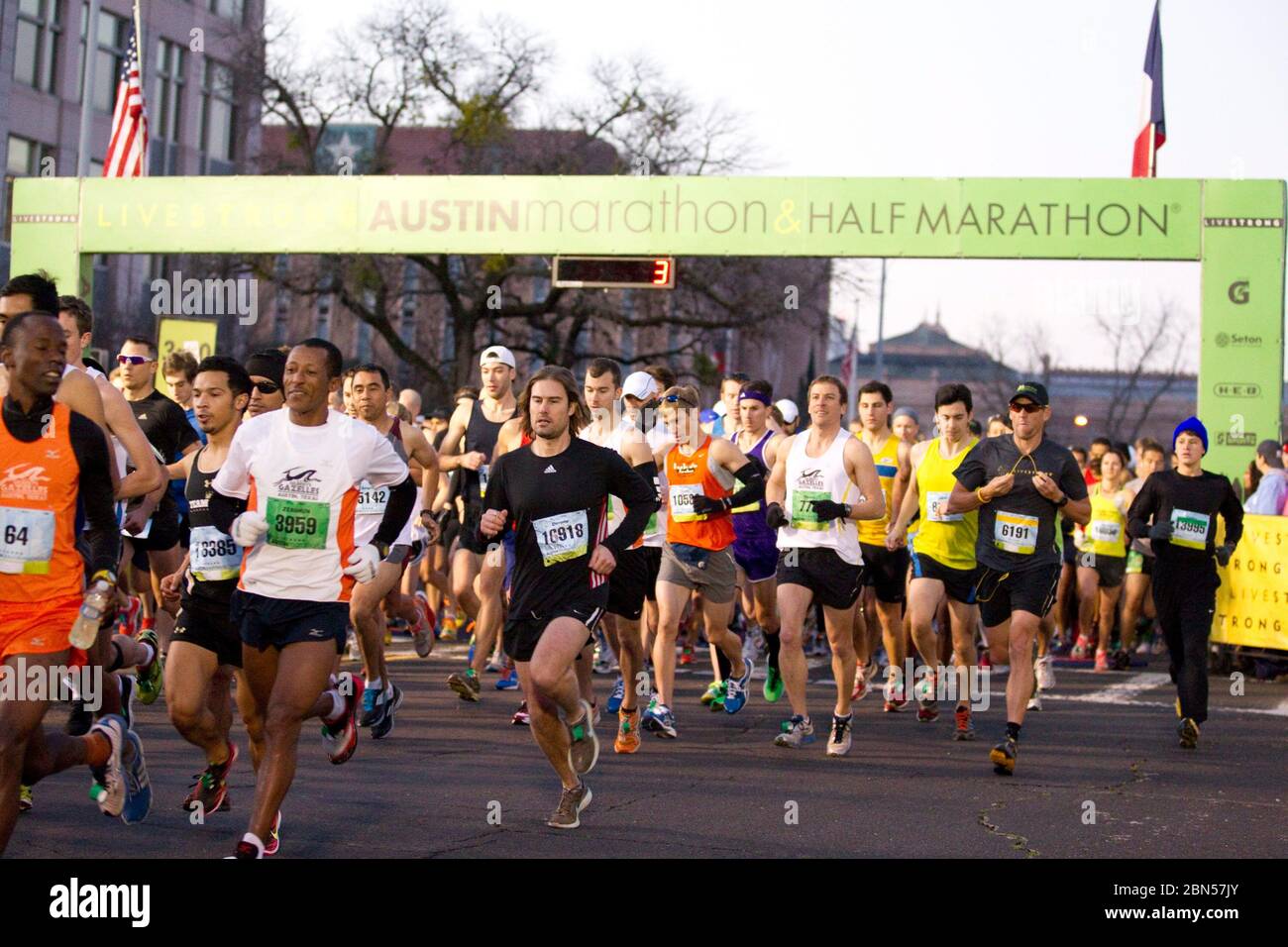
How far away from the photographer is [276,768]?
6.06 m

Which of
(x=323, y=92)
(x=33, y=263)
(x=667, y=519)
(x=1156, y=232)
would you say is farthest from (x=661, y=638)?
(x=323, y=92)

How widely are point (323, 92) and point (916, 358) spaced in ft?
250

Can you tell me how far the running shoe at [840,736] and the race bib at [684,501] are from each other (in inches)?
63.9

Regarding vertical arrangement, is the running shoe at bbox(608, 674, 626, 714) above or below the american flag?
below

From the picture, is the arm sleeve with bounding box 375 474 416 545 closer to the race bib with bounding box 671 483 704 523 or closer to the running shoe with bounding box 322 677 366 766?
the running shoe with bounding box 322 677 366 766

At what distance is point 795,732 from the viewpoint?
9.84 meters

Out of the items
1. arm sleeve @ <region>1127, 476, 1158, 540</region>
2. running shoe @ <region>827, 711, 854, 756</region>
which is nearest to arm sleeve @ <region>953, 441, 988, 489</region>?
running shoe @ <region>827, 711, 854, 756</region>

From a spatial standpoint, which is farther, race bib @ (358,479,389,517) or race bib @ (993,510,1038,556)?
race bib @ (358,479,389,517)

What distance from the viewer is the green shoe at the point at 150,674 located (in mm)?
9586

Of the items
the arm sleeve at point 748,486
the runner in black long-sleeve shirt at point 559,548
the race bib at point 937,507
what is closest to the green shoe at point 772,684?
the race bib at point 937,507

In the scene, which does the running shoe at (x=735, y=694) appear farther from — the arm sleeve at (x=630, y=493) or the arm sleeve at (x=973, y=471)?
the arm sleeve at (x=630, y=493)

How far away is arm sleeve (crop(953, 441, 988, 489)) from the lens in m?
10.0

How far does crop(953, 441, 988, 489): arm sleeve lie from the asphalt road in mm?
1613

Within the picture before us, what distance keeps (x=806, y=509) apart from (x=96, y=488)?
4.96 meters
